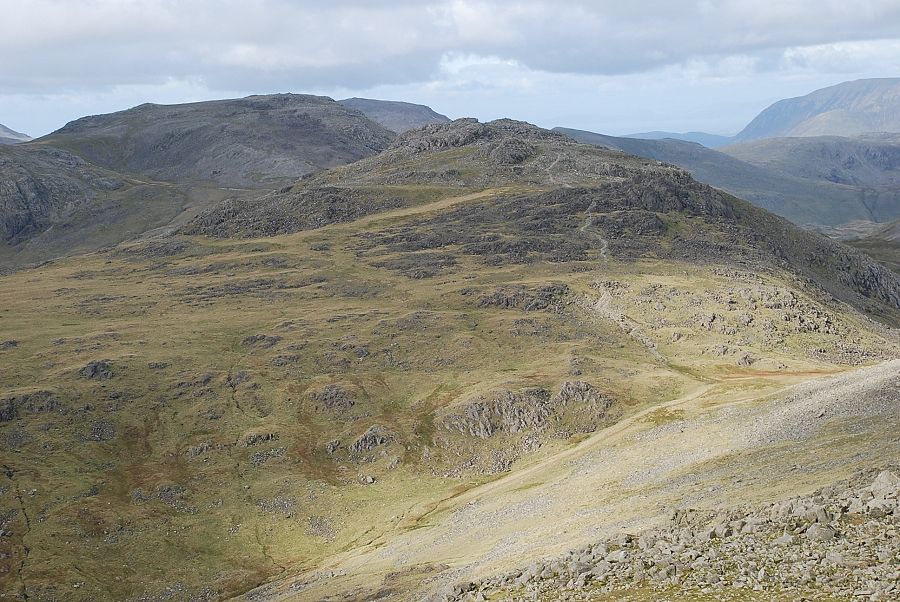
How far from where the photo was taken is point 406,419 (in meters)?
130

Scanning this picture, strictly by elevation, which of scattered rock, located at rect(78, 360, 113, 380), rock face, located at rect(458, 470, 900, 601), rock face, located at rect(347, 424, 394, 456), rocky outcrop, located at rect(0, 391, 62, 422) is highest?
rock face, located at rect(458, 470, 900, 601)

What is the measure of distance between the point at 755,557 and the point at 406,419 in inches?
3562

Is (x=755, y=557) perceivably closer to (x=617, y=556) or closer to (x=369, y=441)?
(x=617, y=556)

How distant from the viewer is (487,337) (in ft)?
518

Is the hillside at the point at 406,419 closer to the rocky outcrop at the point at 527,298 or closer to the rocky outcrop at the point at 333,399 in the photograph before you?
the rocky outcrop at the point at 333,399

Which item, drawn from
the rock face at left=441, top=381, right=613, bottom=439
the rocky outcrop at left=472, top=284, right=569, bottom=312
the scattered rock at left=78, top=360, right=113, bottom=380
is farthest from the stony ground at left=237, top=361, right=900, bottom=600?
the scattered rock at left=78, top=360, right=113, bottom=380

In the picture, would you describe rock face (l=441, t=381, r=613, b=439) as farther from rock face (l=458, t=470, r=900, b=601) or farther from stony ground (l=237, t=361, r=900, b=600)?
rock face (l=458, t=470, r=900, b=601)

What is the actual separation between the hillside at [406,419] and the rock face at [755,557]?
1.37m

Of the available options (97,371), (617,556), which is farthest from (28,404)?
(617,556)

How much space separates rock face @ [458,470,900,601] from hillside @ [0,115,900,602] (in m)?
1.37

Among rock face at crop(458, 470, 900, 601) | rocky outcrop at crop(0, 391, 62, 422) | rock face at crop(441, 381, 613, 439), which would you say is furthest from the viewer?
rock face at crop(441, 381, 613, 439)

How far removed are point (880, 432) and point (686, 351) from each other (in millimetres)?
79751

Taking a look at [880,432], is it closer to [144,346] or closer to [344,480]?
[344,480]

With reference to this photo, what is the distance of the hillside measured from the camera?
3002 inches
